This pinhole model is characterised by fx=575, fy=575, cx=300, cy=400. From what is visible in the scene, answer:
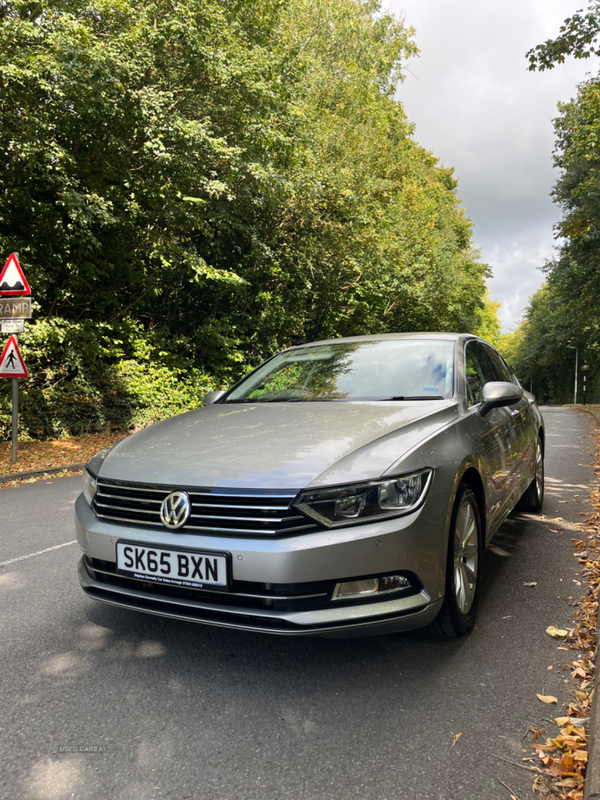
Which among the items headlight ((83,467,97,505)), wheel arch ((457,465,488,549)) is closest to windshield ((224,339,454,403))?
wheel arch ((457,465,488,549))

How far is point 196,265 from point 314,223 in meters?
6.70

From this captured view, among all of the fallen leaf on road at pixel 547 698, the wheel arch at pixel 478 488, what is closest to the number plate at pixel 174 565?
the wheel arch at pixel 478 488

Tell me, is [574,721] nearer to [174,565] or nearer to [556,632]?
[556,632]

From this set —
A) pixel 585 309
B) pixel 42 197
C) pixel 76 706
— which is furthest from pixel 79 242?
pixel 585 309

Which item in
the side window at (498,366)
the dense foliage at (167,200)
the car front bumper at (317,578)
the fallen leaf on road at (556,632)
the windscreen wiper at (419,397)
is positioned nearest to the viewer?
the car front bumper at (317,578)

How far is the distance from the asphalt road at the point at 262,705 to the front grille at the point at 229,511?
71 centimetres

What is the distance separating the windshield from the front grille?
1.29m

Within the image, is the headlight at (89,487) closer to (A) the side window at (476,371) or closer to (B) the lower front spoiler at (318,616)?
(B) the lower front spoiler at (318,616)

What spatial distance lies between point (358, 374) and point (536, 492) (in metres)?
2.89

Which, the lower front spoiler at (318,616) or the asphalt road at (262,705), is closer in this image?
the asphalt road at (262,705)

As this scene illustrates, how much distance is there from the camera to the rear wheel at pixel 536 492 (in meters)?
5.45

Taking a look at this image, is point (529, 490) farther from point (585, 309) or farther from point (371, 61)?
point (371, 61)

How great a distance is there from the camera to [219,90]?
11500mm

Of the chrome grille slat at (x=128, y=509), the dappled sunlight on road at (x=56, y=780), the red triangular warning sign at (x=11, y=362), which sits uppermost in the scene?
the red triangular warning sign at (x=11, y=362)
